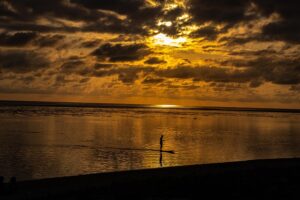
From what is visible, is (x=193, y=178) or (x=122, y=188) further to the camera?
(x=193, y=178)

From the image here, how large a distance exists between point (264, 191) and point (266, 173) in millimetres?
6725

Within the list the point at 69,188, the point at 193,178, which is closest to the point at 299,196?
the point at 193,178

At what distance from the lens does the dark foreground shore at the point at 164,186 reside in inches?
827

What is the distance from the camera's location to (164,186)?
2350cm

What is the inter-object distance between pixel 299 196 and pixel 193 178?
6985 millimetres

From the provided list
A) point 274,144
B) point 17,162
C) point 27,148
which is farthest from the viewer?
point 274,144

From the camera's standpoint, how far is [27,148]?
51.2 metres

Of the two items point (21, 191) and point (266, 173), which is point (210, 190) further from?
point (21, 191)

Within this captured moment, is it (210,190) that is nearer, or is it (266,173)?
(210,190)

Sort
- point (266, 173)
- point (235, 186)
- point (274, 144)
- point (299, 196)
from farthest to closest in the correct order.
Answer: point (274, 144)
point (266, 173)
point (235, 186)
point (299, 196)

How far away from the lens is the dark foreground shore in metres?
21.0

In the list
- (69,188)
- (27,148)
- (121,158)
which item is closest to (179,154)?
(121,158)

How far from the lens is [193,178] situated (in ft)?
85.4

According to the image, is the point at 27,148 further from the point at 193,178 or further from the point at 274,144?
the point at 274,144
